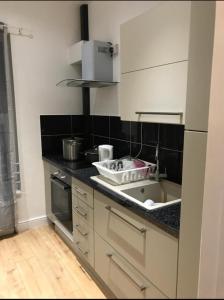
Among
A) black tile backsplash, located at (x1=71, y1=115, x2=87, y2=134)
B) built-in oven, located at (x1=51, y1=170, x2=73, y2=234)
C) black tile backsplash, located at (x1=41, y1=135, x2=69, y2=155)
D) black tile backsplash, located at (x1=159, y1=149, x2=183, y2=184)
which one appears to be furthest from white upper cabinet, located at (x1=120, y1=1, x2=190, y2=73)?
black tile backsplash, located at (x1=41, y1=135, x2=69, y2=155)

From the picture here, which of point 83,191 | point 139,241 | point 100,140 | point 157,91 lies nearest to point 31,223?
point 83,191

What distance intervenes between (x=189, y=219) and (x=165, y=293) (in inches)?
11.5

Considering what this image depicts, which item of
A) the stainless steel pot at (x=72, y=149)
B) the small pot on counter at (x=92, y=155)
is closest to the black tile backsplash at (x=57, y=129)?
the stainless steel pot at (x=72, y=149)

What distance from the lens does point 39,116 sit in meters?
2.22

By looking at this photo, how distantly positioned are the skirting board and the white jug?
0.98 meters

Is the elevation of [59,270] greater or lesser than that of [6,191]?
greater

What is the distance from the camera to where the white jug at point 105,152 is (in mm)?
1923

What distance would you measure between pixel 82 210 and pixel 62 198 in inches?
14.0

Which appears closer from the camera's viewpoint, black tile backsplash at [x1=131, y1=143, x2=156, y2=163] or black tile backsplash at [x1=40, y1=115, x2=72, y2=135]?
black tile backsplash at [x1=131, y1=143, x2=156, y2=163]

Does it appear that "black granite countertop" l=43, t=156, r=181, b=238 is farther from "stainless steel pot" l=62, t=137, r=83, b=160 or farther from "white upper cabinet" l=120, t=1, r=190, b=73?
"white upper cabinet" l=120, t=1, r=190, b=73

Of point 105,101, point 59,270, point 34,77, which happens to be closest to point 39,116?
point 34,77

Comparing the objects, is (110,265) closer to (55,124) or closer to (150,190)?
(150,190)

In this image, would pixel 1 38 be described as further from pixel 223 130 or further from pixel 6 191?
pixel 223 130

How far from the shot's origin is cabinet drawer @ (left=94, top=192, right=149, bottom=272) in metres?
1.16
